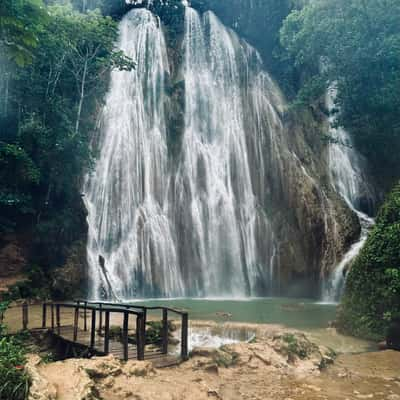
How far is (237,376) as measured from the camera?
645 centimetres

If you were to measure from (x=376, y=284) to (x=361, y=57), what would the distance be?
15.7 meters

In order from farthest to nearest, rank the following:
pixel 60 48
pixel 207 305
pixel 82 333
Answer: pixel 60 48 → pixel 207 305 → pixel 82 333

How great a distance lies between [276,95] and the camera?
2964 cm

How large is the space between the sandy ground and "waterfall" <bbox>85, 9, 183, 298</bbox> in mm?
11008

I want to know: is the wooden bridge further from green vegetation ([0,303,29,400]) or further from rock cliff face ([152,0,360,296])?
rock cliff face ([152,0,360,296])

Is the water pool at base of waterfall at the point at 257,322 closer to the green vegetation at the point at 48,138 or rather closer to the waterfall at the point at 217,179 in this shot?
the waterfall at the point at 217,179

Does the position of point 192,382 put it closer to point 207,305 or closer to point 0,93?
point 207,305

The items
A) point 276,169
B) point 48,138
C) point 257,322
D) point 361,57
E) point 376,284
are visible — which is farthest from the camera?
point 276,169

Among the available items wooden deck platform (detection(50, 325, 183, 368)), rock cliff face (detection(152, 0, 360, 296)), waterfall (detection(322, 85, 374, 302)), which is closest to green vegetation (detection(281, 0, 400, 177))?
waterfall (detection(322, 85, 374, 302))

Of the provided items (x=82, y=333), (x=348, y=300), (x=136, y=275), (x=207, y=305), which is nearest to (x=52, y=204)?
(x=136, y=275)

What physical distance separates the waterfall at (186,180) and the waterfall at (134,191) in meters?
0.06

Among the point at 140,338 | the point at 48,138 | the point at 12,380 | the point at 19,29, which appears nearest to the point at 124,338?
the point at 140,338

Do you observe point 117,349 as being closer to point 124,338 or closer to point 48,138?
point 124,338

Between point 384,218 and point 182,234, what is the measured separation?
41.1ft
